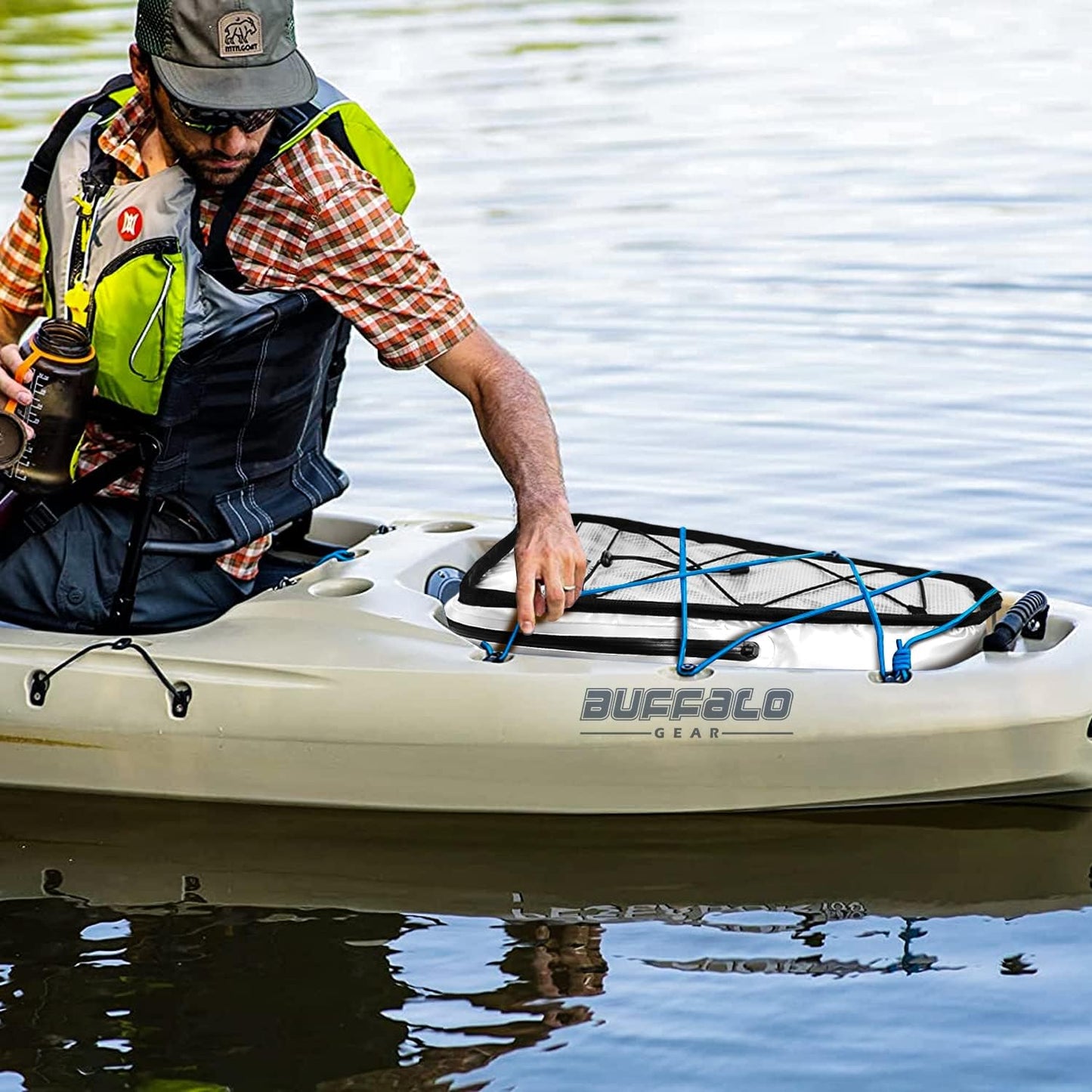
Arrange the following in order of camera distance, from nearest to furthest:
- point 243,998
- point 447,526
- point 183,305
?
1. point 243,998
2. point 183,305
3. point 447,526

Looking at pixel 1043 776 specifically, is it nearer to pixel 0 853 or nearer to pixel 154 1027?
pixel 154 1027

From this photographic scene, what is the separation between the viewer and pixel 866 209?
9.36 m

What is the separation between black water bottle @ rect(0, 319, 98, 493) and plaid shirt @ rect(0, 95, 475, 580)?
0.61 ft

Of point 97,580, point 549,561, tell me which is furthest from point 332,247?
point 97,580

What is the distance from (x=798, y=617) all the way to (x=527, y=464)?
0.58 meters

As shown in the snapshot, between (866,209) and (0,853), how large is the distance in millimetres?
6066

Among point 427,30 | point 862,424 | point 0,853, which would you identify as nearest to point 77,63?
point 427,30

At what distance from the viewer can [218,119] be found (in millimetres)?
3809

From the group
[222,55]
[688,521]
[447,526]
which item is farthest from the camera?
[688,521]

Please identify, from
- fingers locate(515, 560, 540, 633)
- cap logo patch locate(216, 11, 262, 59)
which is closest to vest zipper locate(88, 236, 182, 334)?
cap logo patch locate(216, 11, 262, 59)

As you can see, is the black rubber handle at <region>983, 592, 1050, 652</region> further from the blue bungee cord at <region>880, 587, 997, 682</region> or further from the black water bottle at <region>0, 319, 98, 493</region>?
the black water bottle at <region>0, 319, 98, 493</region>

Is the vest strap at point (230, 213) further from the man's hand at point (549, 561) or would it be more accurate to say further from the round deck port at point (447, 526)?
the round deck port at point (447, 526)

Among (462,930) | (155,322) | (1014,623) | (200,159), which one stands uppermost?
(200,159)

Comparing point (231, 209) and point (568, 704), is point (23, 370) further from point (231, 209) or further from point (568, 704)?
point (568, 704)
